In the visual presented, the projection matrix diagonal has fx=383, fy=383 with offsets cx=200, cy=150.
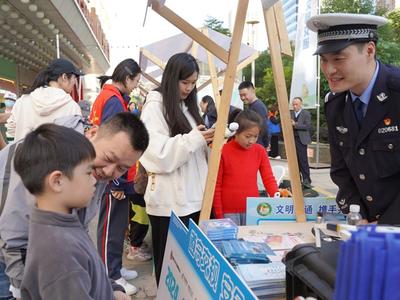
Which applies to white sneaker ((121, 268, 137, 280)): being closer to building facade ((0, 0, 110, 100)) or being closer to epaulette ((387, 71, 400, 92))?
epaulette ((387, 71, 400, 92))

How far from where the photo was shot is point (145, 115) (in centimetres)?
206

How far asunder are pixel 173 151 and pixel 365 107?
0.92 m

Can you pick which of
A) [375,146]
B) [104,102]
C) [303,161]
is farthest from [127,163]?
[303,161]

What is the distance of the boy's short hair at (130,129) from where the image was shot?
1.42 m

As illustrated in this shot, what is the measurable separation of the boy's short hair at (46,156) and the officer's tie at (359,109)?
1.12 meters

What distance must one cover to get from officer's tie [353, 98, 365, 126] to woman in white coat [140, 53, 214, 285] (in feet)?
2.34

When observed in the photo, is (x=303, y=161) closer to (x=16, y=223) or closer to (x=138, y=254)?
(x=138, y=254)

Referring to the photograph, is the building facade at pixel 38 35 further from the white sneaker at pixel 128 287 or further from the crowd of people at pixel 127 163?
the white sneaker at pixel 128 287

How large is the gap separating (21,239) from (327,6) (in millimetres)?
16540

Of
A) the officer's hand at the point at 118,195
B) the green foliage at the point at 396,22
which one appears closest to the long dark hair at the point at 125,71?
the officer's hand at the point at 118,195

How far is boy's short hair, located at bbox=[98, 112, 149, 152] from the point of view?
1.42 m

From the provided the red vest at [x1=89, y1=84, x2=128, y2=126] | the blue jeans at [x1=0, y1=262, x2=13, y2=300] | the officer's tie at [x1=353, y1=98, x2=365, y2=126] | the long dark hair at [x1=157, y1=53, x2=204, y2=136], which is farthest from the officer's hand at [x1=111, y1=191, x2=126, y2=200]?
the officer's tie at [x1=353, y1=98, x2=365, y2=126]

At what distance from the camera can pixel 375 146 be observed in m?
1.53

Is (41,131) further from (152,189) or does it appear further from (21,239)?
(152,189)
